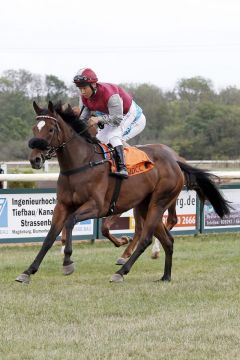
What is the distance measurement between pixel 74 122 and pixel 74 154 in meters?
0.41

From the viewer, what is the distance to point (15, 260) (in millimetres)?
10547

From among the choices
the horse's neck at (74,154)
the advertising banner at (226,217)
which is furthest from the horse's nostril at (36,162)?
the advertising banner at (226,217)

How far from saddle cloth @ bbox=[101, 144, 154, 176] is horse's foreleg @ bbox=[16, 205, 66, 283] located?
0.80m

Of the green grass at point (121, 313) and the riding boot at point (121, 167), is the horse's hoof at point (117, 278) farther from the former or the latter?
the riding boot at point (121, 167)

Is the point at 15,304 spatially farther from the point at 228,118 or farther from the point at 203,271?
the point at 228,118

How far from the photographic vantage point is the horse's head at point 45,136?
758cm

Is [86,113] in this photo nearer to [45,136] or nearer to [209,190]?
[45,136]

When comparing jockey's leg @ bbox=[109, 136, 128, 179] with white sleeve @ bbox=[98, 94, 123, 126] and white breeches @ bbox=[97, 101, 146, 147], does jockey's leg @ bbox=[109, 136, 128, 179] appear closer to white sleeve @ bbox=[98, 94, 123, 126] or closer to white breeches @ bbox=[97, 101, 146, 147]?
white breeches @ bbox=[97, 101, 146, 147]

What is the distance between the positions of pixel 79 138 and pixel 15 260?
9.79ft

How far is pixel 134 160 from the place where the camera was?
27.9 feet

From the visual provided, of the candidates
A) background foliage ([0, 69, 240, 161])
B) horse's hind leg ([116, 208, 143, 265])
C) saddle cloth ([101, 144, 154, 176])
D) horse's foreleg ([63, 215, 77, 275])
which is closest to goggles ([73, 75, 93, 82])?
saddle cloth ([101, 144, 154, 176])

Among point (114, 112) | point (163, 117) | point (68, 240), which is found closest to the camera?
point (68, 240)

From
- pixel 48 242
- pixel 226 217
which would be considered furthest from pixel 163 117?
pixel 48 242

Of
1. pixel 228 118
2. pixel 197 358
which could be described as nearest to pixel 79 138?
pixel 197 358
